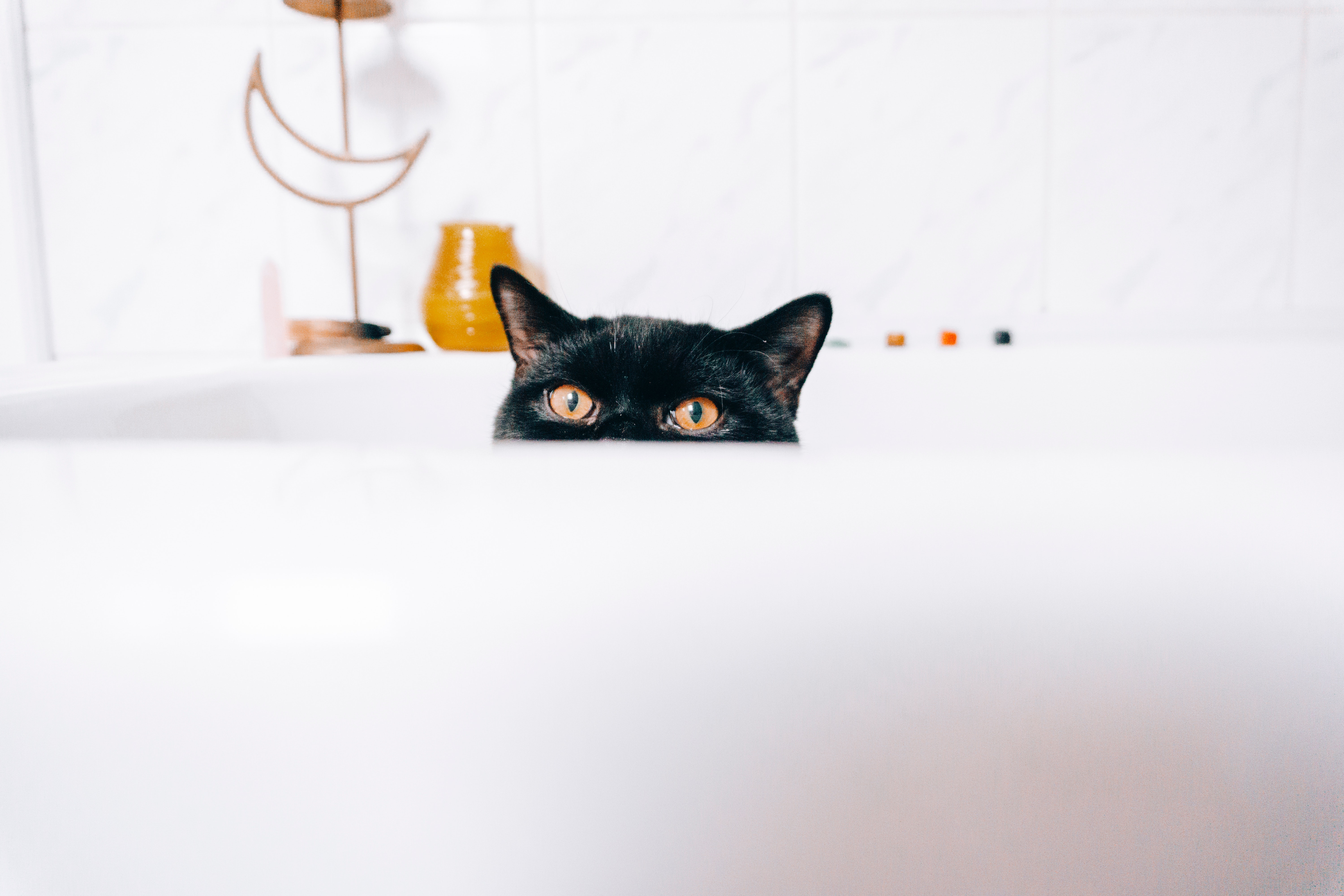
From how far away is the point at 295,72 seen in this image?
1.22m

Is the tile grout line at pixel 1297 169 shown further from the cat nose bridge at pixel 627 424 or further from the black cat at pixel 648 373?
the cat nose bridge at pixel 627 424

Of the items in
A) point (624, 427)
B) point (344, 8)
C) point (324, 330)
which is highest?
point (344, 8)

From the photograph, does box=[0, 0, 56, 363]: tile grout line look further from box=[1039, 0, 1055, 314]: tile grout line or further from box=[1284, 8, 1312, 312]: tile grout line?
box=[1284, 8, 1312, 312]: tile grout line

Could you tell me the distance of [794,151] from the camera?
1230 millimetres

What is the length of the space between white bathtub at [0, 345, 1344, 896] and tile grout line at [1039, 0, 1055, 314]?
4.06ft

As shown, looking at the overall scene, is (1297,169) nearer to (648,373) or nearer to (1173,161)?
(1173,161)

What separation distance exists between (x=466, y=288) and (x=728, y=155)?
536mm

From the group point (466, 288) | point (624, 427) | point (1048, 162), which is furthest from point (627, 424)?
point (1048, 162)

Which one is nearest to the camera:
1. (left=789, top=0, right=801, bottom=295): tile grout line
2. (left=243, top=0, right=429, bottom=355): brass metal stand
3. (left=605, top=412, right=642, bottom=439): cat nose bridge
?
(left=605, top=412, right=642, bottom=439): cat nose bridge


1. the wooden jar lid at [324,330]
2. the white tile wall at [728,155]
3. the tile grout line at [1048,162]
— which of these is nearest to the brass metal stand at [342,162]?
the wooden jar lid at [324,330]

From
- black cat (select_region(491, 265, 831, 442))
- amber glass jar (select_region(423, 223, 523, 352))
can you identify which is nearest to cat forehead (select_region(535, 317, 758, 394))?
black cat (select_region(491, 265, 831, 442))

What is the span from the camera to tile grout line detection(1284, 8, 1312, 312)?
3.94 feet

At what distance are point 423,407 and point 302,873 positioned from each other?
0.87 meters

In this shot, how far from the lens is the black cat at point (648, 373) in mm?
729
